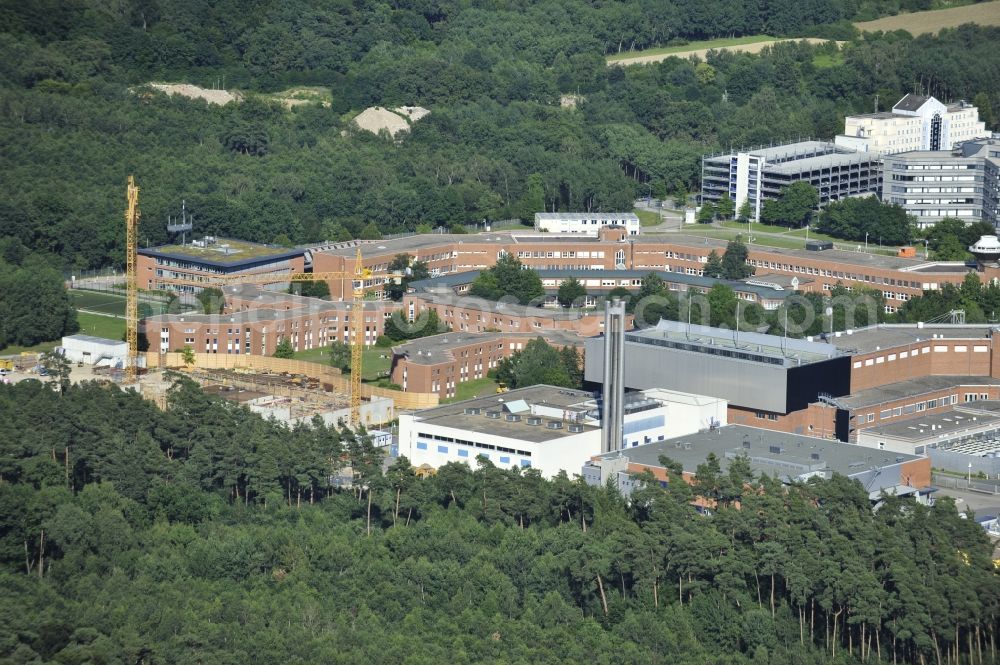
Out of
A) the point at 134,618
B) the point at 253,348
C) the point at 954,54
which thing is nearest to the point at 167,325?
the point at 253,348

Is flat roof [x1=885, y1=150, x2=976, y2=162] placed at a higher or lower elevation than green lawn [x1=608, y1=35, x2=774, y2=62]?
lower

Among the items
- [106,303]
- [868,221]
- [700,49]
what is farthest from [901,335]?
[700,49]

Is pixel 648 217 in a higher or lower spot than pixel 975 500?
higher

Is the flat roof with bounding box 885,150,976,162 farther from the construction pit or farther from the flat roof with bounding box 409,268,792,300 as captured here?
the construction pit

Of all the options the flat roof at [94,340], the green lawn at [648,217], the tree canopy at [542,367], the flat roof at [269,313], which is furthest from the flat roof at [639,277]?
the flat roof at [94,340]

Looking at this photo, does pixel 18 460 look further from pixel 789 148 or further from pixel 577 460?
pixel 789 148

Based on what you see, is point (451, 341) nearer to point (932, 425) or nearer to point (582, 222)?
point (932, 425)

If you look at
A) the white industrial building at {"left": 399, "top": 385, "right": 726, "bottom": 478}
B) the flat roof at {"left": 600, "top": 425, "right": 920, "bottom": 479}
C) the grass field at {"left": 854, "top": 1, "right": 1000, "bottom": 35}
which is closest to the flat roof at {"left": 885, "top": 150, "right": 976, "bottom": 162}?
the grass field at {"left": 854, "top": 1, "right": 1000, "bottom": 35}
